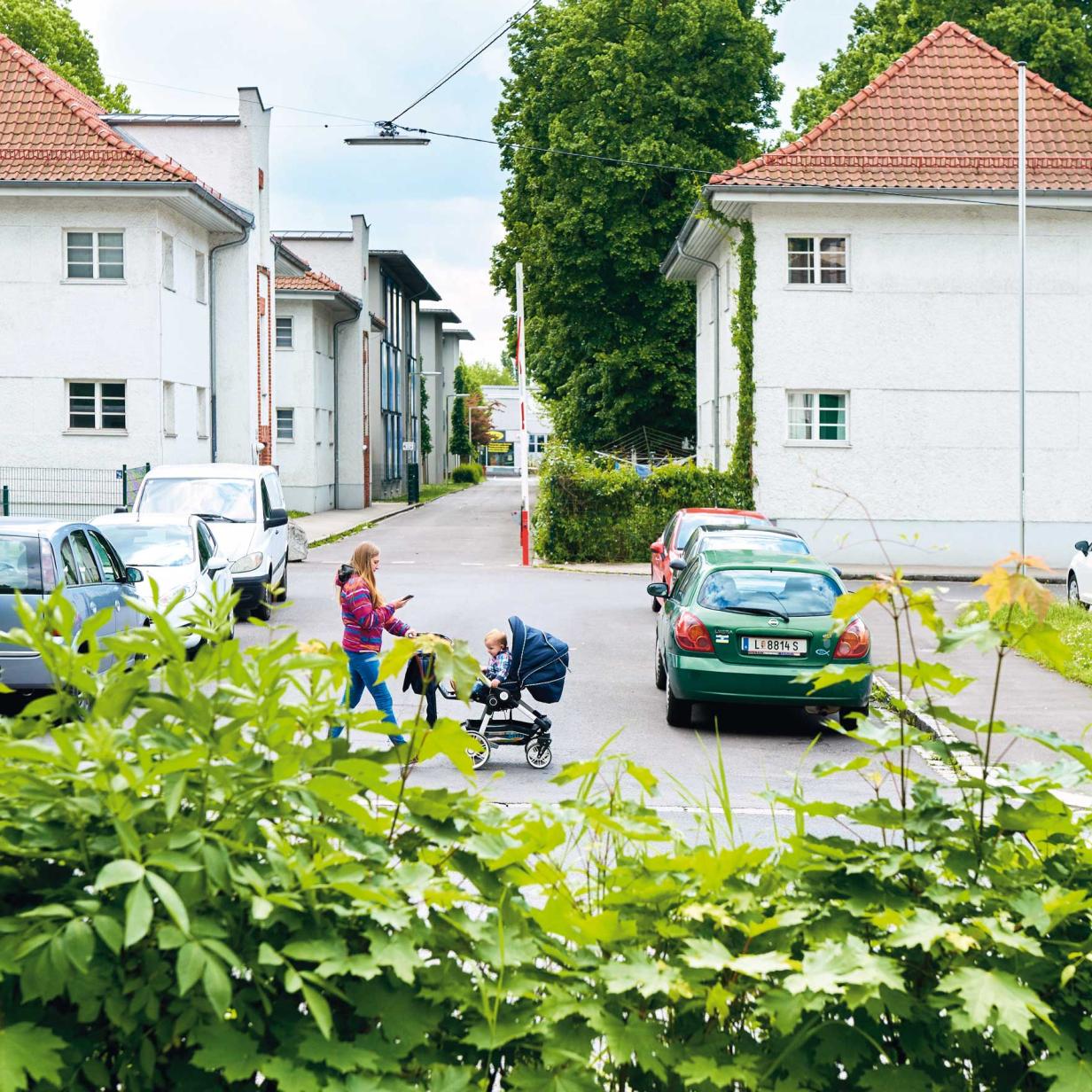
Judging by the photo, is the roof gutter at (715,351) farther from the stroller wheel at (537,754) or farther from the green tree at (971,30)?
the stroller wheel at (537,754)

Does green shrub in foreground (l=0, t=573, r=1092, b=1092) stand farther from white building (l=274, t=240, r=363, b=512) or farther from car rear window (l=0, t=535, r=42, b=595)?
white building (l=274, t=240, r=363, b=512)

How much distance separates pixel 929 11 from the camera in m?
44.0

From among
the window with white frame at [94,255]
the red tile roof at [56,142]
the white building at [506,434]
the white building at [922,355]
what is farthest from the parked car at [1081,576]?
the white building at [506,434]

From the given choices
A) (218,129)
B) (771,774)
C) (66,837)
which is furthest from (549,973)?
(218,129)

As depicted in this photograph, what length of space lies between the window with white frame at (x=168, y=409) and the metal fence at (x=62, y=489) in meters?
1.49

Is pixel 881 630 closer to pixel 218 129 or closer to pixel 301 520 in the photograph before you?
pixel 218 129

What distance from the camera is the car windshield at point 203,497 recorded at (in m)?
Result: 21.7

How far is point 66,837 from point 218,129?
130 feet

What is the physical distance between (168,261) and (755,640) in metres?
23.8

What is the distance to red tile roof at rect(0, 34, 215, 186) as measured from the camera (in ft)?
102

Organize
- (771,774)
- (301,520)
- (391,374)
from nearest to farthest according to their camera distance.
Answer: (771,774), (301,520), (391,374)

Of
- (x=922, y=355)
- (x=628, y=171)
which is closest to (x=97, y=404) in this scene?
(x=628, y=171)

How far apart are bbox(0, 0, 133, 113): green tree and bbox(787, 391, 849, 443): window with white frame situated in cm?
3102

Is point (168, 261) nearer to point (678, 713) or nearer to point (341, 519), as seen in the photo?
point (341, 519)
